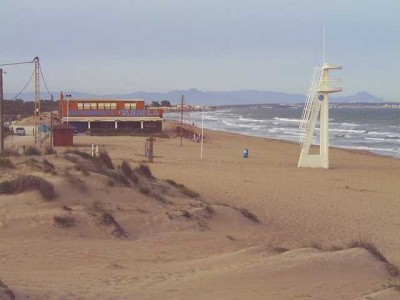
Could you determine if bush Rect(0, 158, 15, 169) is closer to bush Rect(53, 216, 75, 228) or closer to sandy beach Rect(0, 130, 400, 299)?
sandy beach Rect(0, 130, 400, 299)

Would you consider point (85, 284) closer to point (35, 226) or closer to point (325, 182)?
point (35, 226)

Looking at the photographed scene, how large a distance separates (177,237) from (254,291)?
4.09 m

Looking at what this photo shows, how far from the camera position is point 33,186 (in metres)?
11.8

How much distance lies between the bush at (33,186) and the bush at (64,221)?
3.83ft

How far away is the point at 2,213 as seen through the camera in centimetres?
1060

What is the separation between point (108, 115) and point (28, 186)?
35319 mm

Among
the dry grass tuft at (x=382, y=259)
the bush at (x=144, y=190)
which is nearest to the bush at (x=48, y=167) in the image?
the bush at (x=144, y=190)

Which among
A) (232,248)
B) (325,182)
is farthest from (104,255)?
(325,182)

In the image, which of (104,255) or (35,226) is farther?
(35,226)

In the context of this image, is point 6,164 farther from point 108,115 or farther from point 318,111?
point 108,115

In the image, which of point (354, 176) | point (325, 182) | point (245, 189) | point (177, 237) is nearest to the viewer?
point (177, 237)

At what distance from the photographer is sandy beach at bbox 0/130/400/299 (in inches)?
287

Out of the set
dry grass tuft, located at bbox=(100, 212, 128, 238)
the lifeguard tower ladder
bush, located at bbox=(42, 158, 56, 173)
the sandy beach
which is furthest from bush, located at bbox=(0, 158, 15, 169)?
the lifeguard tower ladder

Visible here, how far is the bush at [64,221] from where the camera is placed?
10.4 m
